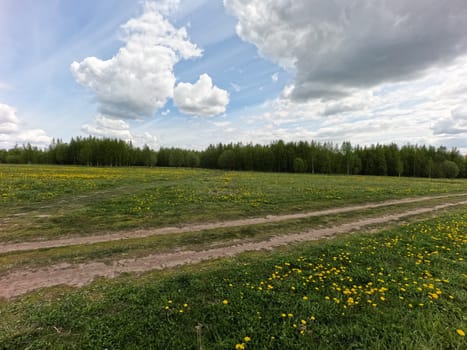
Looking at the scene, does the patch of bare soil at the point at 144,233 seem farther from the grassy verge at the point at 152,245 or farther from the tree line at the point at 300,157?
the tree line at the point at 300,157

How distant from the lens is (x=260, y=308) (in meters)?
3.81

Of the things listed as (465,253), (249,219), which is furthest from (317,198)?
(465,253)

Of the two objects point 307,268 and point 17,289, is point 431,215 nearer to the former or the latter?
point 307,268

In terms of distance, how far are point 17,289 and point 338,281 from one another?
7224mm

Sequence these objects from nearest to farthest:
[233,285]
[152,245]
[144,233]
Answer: [233,285]
[152,245]
[144,233]

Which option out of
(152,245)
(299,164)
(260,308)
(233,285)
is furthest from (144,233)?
(299,164)

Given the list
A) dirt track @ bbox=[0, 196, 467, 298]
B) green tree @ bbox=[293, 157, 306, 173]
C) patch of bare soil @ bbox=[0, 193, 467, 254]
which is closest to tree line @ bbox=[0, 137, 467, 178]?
green tree @ bbox=[293, 157, 306, 173]

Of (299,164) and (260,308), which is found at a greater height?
(299,164)

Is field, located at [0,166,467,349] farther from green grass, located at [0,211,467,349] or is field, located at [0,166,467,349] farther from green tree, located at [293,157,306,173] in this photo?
green tree, located at [293,157,306,173]

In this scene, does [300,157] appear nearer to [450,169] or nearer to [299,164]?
[299,164]

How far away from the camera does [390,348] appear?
3029 millimetres

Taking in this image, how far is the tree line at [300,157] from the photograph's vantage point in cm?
7206

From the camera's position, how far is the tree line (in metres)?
72.1

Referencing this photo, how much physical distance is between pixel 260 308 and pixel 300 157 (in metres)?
77.4
